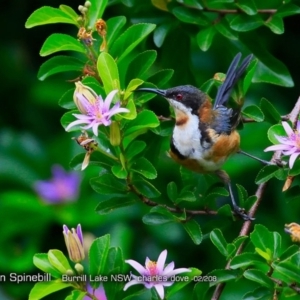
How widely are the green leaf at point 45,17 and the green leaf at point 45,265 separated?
0.58 m

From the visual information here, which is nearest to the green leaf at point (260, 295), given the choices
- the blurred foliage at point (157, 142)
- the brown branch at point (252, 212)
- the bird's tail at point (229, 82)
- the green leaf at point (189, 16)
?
the blurred foliage at point (157, 142)

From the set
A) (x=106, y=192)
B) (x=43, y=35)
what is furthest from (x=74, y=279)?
(x=43, y=35)

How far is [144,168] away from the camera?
5.67 feet

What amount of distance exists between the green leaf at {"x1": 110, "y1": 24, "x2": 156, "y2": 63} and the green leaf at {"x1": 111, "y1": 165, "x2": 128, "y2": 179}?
0.28 metres

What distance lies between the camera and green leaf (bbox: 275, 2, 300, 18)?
2.11m

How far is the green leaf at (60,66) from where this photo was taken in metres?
1.90

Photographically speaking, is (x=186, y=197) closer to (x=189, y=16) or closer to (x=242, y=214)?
(x=242, y=214)

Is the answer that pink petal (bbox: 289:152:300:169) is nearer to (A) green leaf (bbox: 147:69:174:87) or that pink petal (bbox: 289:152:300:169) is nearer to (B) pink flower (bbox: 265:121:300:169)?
(B) pink flower (bbox: 265:121:300:169)

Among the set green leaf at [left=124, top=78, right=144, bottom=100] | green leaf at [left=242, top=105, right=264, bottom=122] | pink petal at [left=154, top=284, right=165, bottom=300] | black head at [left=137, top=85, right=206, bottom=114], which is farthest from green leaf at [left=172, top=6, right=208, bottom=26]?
pink petal at [left=154, top=284, right=165, bottom=300]

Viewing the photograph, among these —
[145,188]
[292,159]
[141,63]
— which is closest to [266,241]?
[292,159]

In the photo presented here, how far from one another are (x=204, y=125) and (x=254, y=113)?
0.18 metres

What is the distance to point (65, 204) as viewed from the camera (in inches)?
131

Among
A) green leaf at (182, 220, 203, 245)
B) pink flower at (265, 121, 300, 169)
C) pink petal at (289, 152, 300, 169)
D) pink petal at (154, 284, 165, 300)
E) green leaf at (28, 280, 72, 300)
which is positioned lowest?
green leaf at (28, 280, 72, 300)

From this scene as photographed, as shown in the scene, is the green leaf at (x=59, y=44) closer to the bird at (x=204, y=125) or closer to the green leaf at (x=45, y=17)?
the green leaf at (x=45, y=17)
